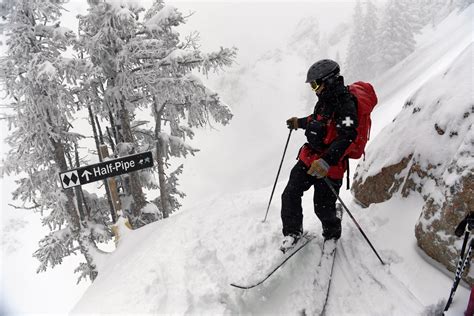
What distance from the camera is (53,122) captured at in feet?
34.1

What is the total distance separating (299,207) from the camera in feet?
15.9

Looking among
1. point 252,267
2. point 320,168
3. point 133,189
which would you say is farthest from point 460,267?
point 133,189

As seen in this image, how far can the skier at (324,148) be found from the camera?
13.6ft

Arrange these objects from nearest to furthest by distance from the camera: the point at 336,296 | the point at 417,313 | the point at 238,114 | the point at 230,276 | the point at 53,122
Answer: the point at 417,313
the point at 336,296
the point at 230,276
the point at 53,122
the point at 238,114

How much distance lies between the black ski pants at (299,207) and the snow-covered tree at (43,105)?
6289 mm

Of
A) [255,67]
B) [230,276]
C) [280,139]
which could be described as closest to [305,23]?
[255,67]

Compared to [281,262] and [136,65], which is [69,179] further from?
[136,65]

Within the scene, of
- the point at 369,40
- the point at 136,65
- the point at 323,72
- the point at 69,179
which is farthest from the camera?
the point at 369,40

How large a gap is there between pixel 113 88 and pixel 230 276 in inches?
311

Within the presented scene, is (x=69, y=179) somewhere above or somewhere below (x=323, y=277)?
above

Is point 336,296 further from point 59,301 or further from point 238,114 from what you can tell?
point 238,114

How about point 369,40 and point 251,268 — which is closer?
point 251,268

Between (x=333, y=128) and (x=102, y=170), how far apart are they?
4.10 m

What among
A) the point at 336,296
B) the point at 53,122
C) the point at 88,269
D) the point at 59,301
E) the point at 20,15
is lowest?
the point at 59,301
